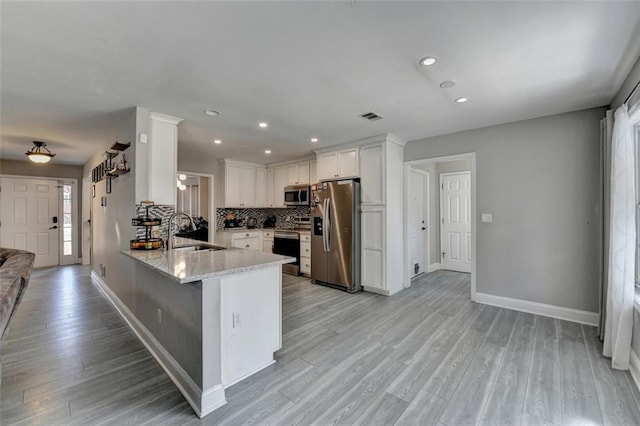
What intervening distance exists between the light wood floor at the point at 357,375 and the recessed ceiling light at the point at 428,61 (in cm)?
242

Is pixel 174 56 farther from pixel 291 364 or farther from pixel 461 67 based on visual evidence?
pixel 291 364

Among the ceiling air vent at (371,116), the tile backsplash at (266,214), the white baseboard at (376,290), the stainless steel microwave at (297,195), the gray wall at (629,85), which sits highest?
the ceiling air vent at (371,116)

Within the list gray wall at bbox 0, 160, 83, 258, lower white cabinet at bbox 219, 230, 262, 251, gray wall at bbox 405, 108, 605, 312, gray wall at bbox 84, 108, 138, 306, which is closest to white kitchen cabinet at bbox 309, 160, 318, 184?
lower white cabinet at bbox 219, 230, 262, 251

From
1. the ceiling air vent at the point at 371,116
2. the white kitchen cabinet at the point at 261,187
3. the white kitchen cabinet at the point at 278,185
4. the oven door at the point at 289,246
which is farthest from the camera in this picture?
the white kitchen cabinet at the point at 261,187

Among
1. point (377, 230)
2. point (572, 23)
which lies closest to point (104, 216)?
point (377, 230)

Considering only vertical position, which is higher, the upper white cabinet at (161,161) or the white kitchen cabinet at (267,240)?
the upper white cabinet at (161,161)

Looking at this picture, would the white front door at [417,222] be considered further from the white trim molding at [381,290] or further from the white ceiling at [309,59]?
the white ceiling at [309,59]

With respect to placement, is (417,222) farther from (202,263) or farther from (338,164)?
(202,263)

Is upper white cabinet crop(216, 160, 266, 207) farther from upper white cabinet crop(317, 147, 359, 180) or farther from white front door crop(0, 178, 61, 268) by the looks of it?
white front door crop(0, 178, 61, 268)

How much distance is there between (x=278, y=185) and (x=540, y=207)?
4.64 meters

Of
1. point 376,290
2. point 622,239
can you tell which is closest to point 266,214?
point 376,290

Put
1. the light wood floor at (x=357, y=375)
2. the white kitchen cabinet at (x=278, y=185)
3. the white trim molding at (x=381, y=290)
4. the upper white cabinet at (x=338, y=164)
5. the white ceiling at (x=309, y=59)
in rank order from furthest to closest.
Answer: the white kitchen cabinet at (x=278, y=185) → the upper white cabinet at (x=338, y=164) → the white trim molding at (x=381, y=290) → the light wood floor at (x=357, y=375) → the white ceiling at (x=309, y=59)

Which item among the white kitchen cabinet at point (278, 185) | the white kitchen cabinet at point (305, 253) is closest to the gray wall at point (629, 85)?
the white kitchen cabinet at point (305, 253)

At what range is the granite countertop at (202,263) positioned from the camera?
1.71 metres
